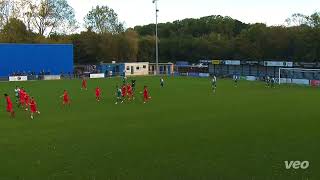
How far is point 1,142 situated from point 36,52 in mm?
56446

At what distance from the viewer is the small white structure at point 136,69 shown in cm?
8090

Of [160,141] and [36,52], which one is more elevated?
[36,52]

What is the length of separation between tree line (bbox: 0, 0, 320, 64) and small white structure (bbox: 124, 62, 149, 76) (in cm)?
1192

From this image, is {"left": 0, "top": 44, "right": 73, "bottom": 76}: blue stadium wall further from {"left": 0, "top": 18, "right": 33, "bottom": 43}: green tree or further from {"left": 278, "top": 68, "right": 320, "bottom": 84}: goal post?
{"left": 278, "top": 68, "right": 320, "bottom": 84}: goal post

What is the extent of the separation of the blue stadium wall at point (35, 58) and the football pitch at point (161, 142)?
41419 millimetres

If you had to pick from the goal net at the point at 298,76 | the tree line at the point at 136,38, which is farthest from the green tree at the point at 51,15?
the goal net at the point at 298,76

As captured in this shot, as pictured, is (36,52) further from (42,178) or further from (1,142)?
(42,178)

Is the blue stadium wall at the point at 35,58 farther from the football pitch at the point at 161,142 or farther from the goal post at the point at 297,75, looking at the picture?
the football pitch at the point at 161,142

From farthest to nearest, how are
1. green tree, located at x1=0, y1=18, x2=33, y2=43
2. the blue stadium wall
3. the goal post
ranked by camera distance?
1. green tree, located at x1=0, y1=18, x2=33, y2=43
2. the blue stadium wall
3. the goal post

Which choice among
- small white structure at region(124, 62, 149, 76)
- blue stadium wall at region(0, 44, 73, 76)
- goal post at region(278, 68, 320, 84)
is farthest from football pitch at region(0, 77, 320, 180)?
small white structure at region(124, 62, 149, 76)

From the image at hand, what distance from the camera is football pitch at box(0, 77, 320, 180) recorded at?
47.2ft

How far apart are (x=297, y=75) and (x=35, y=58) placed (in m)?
40.7

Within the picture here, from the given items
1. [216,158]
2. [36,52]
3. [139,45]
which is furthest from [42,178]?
[139,45]

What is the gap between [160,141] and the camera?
1914 centimetres
